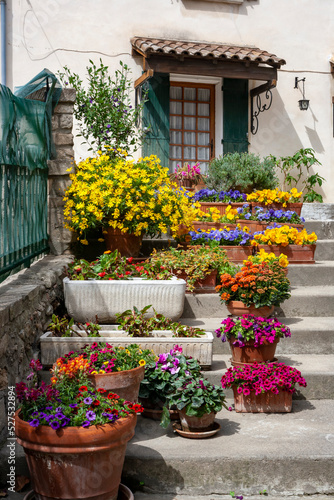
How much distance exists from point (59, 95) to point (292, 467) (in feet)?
12.8

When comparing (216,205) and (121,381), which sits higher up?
(216,205)

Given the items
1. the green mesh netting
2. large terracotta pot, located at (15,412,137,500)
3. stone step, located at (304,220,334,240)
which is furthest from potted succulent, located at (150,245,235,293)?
large terracotta pot, located at (15,412,137,500)

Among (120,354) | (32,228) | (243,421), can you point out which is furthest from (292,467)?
(32,228)

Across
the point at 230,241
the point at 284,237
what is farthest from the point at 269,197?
the point at 230,241

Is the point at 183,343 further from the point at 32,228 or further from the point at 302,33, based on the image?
the point at 302,33

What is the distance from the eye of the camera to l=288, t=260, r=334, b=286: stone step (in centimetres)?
579

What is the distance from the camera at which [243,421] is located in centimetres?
361

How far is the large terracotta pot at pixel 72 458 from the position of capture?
259 cm

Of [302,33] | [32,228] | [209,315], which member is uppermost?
[302,33]

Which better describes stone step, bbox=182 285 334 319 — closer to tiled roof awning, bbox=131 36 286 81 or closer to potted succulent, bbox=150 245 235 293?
potted succulent, bbox=150 245 235 293

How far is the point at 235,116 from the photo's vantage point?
9508mm

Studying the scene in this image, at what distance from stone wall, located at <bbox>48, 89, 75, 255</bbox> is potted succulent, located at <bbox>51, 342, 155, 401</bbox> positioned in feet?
6.27

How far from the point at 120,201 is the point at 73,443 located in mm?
3073

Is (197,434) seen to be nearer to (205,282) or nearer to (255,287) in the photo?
(255,287)
